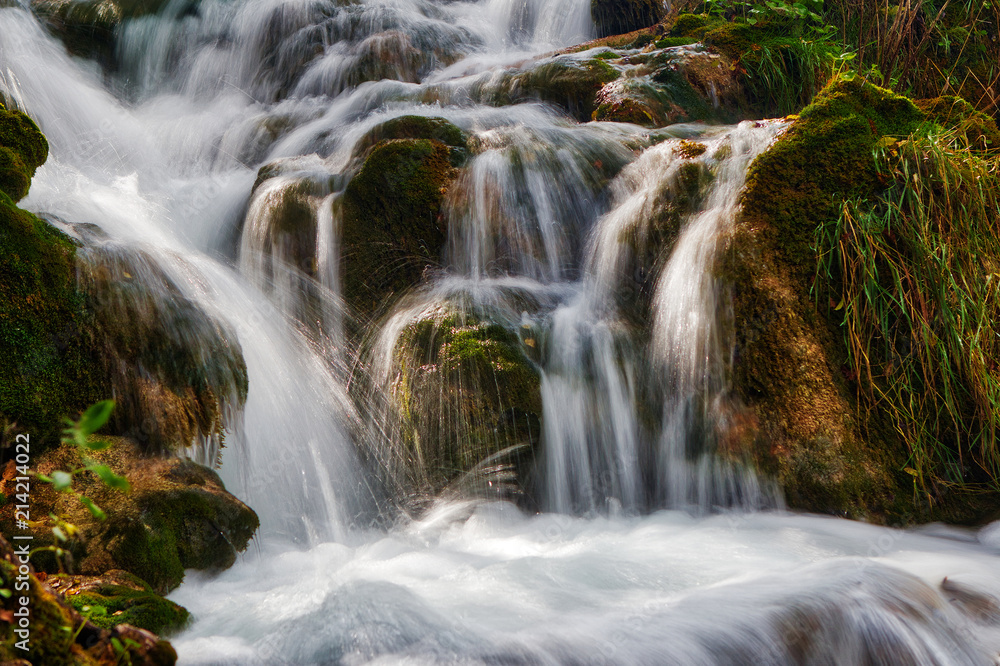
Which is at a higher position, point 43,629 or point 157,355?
point 157,355

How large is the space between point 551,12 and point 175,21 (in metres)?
5.11

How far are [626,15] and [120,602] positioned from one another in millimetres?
8749

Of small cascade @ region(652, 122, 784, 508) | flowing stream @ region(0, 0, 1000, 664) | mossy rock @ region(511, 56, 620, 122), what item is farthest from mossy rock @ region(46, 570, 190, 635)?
mossy rock @ region(511, 56, 620, 122)

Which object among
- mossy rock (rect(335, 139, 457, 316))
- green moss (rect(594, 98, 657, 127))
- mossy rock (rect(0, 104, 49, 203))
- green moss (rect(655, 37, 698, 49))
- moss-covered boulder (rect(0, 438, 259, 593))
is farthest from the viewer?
green moss (rect(655, 37, 698, 49))

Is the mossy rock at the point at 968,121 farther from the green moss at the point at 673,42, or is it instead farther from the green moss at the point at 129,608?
the green moss at the point at 129,608

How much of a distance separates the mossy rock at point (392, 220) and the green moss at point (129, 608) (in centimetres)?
242

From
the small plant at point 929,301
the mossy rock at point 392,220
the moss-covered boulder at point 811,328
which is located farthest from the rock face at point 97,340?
the small plant at point 929,301

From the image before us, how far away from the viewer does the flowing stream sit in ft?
7.64

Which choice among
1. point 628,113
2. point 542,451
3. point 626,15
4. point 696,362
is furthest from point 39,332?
point 626,15

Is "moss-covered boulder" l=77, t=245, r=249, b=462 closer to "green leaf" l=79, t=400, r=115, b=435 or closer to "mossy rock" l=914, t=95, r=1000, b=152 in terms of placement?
"green leaf" l=79, t=400, r=115, b=435

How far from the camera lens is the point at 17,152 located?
3514 mm

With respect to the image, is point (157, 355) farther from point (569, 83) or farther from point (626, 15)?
point (626, 15)

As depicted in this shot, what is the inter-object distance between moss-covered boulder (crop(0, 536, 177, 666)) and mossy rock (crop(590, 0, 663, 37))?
28.8ft

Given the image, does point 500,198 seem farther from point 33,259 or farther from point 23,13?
point 23,13
